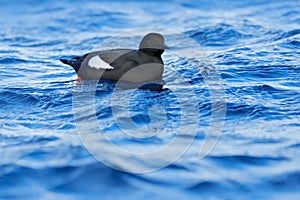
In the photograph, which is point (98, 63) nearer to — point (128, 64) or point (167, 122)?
point (128, 64)

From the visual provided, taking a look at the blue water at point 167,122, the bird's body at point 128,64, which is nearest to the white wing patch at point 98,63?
the bird's body at point 128,64

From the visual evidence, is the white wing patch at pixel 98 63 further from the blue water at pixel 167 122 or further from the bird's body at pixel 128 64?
the blue water at pixel 167 122

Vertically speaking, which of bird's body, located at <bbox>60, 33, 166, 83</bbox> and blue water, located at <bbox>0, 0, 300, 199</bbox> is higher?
bird's body, located at <bbox>60, 33, 166, 83</bbox>

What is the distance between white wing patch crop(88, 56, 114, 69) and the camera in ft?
27.1

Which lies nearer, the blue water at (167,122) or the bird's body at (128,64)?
the blue water at (167,122)

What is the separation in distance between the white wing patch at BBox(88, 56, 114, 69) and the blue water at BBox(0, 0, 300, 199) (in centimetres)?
22

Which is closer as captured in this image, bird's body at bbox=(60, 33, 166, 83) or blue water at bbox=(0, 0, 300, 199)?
blue water at bbox=(0, 0, 300, 199)

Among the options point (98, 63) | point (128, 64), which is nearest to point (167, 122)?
point (128, 64)

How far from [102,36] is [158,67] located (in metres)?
4.39

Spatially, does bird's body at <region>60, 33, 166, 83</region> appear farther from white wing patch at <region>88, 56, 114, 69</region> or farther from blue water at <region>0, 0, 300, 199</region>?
blue water at <region>0, 0, 300, 199</region>

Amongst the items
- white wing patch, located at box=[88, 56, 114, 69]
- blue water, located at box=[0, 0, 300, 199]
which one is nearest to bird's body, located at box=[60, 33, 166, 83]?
white wing patch, located at box=[88, 56, 114, 69]

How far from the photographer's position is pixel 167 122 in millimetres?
6691

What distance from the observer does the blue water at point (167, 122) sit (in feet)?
17.6

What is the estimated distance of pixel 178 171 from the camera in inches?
219
